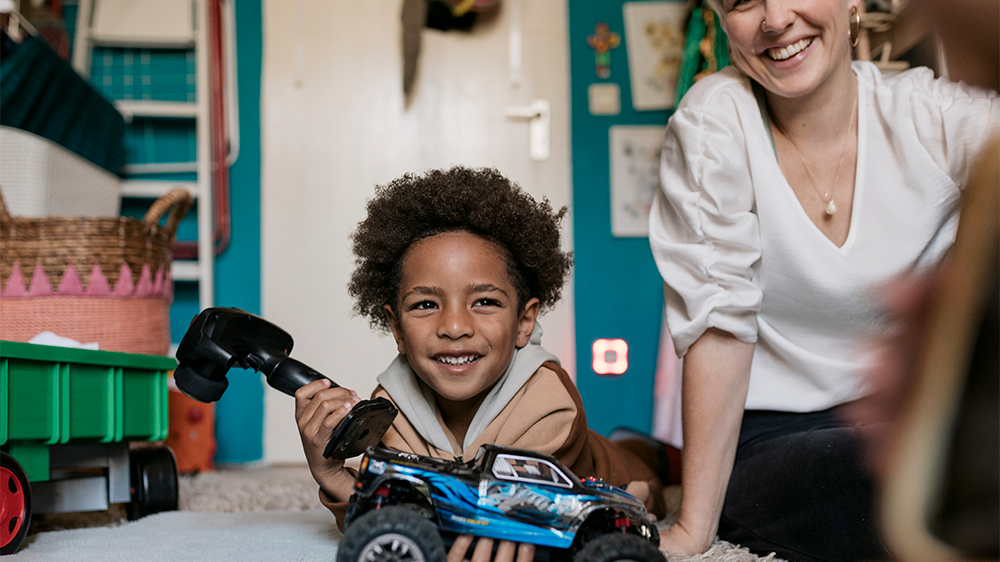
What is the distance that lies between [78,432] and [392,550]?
787 millimetres

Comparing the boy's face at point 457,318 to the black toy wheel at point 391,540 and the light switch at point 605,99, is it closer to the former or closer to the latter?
the black toy wheel at point 391,540

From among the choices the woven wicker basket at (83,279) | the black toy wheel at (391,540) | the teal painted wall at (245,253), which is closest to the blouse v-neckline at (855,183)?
the black toy wheel at (391,540)

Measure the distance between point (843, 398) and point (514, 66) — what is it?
2051 mm

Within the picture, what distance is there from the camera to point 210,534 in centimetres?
110

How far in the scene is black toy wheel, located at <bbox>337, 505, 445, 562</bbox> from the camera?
25.4 inches

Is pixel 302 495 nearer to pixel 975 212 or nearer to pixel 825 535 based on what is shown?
pixel 825 535

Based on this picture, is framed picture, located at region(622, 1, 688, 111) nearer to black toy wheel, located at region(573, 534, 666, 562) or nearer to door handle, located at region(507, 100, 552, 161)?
door handle, located at region(507, 100, 552, 161)

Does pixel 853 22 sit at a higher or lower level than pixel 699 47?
lower

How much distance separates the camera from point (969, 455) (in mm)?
289

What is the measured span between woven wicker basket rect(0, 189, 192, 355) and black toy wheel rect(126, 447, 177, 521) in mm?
421

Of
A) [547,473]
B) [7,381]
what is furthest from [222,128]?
[547,473]

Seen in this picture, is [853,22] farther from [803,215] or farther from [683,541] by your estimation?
[683,541]

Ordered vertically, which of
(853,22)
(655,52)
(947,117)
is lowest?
(947,117)

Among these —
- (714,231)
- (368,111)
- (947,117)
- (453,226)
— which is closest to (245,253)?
(368,111)
